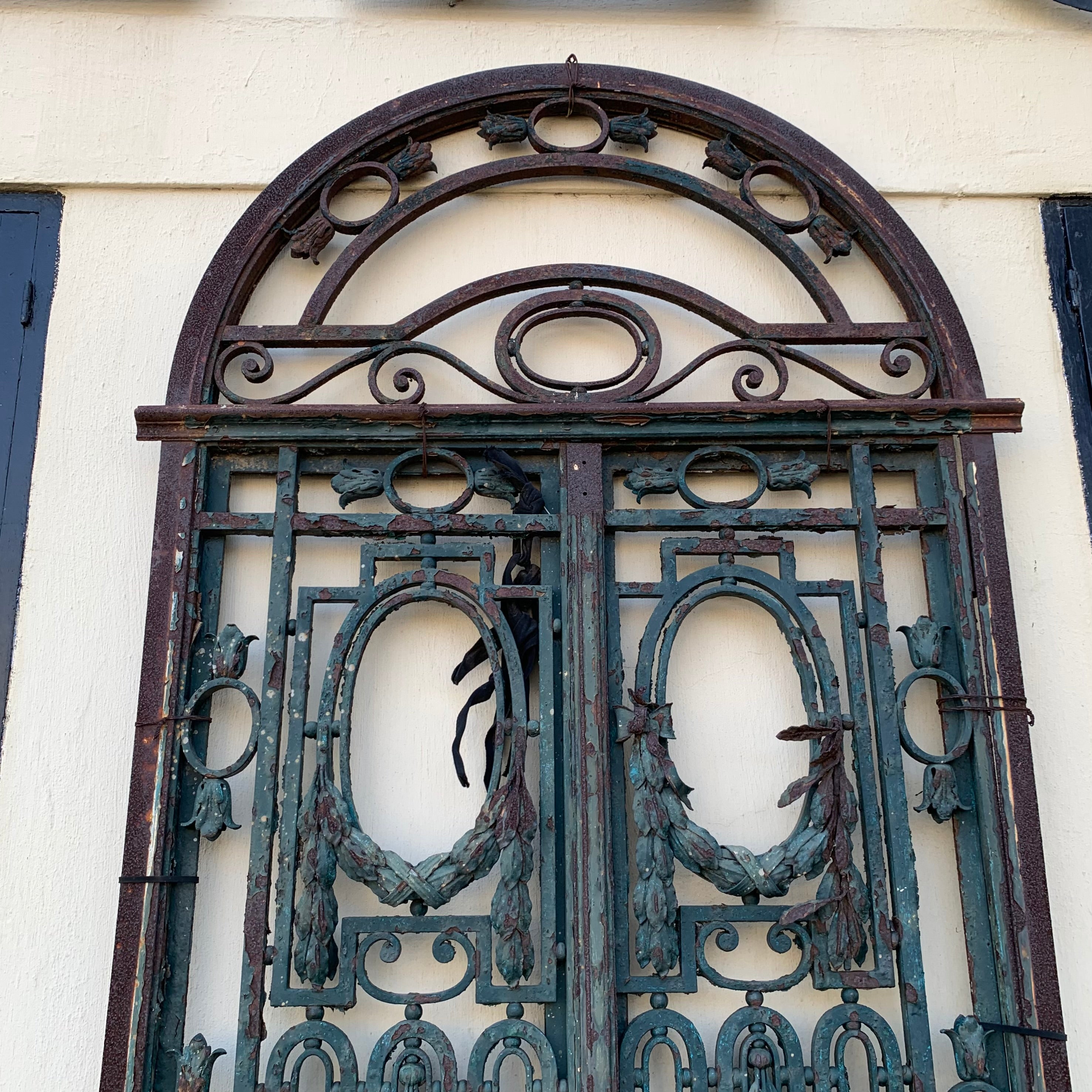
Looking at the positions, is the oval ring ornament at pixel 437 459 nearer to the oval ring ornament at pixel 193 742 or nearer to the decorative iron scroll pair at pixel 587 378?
the decorative iron scroll pair at pixel 587 378

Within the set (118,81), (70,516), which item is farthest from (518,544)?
(118,81)

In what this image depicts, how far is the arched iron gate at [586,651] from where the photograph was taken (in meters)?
1.63

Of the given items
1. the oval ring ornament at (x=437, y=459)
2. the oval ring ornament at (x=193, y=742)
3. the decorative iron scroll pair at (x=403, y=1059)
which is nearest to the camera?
the decorative iron scroll pair at (x=403, y=1059)

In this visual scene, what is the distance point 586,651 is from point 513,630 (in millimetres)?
133

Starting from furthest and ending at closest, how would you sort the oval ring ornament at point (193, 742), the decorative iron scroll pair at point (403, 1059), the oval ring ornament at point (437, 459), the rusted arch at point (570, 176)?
the rusted arch at point (570, 176) < the oval ring ornament at point (437, 459) < the oval ring ornament at point (193, 742) < the decorative iron scroll pair at point (403, 1059)

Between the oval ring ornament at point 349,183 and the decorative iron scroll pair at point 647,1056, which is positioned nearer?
the decorative iron scroll pair at point 647,1056

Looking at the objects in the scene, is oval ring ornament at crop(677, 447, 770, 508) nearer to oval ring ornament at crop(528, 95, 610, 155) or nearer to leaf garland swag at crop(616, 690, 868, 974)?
leaf garland swag at crop(616, 690, 868, 974)

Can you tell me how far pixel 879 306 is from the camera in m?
2.01

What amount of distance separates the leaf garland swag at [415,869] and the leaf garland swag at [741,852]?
18 centimetres

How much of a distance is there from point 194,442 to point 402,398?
1.19 ft

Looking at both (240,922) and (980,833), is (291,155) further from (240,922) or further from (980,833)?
(980,833)

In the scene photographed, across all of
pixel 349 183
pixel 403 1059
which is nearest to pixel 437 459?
pixel 349 183

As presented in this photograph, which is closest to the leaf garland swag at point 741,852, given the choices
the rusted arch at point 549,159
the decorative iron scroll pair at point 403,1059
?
the decorative iron scroll pair at point 403,1059

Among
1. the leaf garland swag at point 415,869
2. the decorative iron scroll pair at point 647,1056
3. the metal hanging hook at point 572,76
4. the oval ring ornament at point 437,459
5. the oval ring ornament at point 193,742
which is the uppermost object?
the metal hanging hook at point 572,76
